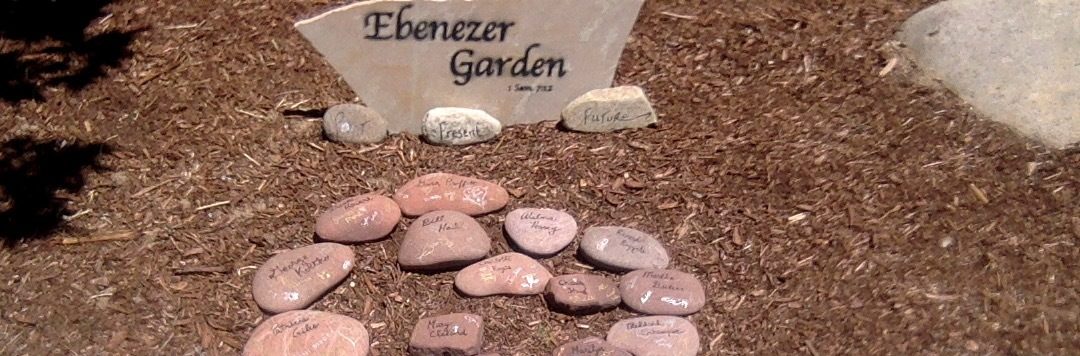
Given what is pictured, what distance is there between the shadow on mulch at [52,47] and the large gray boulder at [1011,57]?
2958mm

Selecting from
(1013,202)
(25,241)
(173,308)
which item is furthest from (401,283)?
(1013,202)

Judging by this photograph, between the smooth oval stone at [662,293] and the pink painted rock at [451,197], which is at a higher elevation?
the pink painted rock at [451,197]

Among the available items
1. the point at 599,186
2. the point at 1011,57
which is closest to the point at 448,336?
the point at 599,186

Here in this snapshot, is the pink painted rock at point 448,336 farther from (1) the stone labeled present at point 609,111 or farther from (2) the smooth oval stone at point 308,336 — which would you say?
(1) the stone labeled present at point 609,111

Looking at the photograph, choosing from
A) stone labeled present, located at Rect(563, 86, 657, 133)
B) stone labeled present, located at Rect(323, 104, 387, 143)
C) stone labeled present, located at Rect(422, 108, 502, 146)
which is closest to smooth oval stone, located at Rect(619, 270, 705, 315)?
stone labeled present, located at Rect(563, 86, 657, 133)

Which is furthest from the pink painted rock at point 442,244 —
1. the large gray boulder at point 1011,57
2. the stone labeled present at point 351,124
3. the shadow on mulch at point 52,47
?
the large gray boulder at point 1011,57

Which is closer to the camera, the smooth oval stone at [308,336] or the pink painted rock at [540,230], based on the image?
the smooth oval stone at [308,336]

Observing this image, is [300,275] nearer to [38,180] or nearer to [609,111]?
[38,180]

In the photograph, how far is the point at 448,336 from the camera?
2594mm

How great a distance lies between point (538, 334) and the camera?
8.77 ft

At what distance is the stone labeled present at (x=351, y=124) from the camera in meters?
→ 3.16

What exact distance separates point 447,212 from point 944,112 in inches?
67.9

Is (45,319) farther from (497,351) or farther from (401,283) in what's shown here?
(497,351)

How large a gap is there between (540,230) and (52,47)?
79.7 inches
